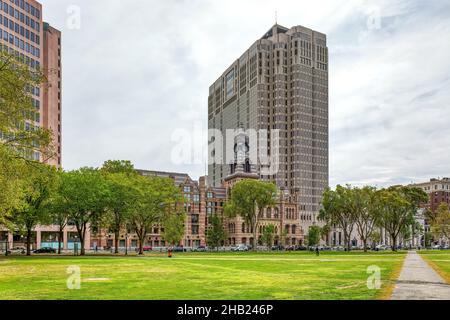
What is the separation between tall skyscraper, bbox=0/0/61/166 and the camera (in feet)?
423

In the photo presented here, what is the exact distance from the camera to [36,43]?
459ft

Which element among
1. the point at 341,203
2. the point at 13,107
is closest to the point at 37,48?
the point at 341,203

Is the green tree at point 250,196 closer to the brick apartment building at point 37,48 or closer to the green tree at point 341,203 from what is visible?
the green tree at point 341,203

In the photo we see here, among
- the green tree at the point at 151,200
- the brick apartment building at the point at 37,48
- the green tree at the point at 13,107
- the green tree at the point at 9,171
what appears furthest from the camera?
the brick apartment building at the point at 37,48

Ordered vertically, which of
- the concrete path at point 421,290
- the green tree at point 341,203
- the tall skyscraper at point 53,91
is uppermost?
the tall skyscraper at point 53,91

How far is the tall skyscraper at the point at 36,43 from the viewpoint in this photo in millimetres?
129000

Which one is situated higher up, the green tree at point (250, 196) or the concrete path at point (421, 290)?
the green tree at point (250, 196)

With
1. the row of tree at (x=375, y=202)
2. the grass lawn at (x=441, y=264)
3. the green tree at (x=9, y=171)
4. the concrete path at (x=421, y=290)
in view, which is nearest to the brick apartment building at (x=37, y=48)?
the row of tree at (x=375, y=202)

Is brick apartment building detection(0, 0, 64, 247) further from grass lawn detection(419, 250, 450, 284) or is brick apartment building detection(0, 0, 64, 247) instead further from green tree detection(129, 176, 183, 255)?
grass lawn detection(419, 250, 450, 284)

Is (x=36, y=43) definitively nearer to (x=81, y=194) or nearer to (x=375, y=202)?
(x=81, y=194)

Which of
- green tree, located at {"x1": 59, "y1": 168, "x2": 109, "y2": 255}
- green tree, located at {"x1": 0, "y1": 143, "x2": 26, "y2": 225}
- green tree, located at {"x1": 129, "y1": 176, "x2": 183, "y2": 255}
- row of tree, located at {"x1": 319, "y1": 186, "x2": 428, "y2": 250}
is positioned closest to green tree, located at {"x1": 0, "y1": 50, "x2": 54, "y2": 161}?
green tree, located at {"x1": 0, "y1": 143, "x2": 26, "y2": 225}

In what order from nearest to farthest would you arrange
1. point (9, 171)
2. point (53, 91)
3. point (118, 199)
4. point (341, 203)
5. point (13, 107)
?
point (9, 171), point (13, 107), point (118, 199), point (341, 203), point (53, 91)

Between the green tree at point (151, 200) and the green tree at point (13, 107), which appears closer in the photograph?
the green tree at point (13, 107)
